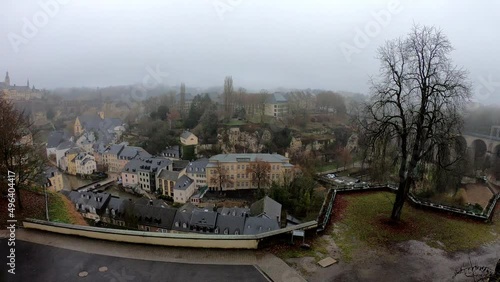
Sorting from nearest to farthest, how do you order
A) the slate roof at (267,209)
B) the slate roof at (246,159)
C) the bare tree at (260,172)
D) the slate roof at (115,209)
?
1. the slate roof at (267,209)
2. the slate roof at (115,209)
3. the bare tree at (260,172)
4. the slate roof at (246,159)

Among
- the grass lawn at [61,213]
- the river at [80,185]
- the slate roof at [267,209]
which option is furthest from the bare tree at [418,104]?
the river at [80,185]

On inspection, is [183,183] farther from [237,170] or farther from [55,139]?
[55,139]

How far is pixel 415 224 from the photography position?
10.5 metres

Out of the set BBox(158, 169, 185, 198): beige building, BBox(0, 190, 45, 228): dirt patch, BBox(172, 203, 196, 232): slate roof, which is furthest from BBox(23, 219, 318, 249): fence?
BBox(158, 169, 185, 198): beige building

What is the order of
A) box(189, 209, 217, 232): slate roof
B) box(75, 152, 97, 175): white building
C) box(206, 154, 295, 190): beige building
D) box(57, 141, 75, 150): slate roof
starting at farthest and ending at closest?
box(57, 141, 75, 150): slate roof → box(75, 152, 97, 175): white building → box(206, 154, 295, 190): beige building → box(189, 209, 217, 232): slate roof

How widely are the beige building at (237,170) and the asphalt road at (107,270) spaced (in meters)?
31.9

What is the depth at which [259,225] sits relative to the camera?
79.0 feet

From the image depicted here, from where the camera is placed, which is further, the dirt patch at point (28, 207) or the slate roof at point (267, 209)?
the slate roof at point (267, 209)

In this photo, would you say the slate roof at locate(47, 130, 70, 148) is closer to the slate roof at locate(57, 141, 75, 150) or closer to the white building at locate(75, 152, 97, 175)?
the slate roof at locate(57, 141, 75, 150)

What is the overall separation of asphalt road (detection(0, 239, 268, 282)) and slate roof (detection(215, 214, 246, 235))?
1740 cm

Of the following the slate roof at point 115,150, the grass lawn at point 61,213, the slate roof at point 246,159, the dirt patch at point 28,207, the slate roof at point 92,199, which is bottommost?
the slate roof at point 92,199

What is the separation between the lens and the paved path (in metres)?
7.59

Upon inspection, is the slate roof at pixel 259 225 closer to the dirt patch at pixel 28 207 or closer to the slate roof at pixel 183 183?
the dirt patch at pixel 28 207

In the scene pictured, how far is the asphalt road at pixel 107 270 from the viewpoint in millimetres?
7188
